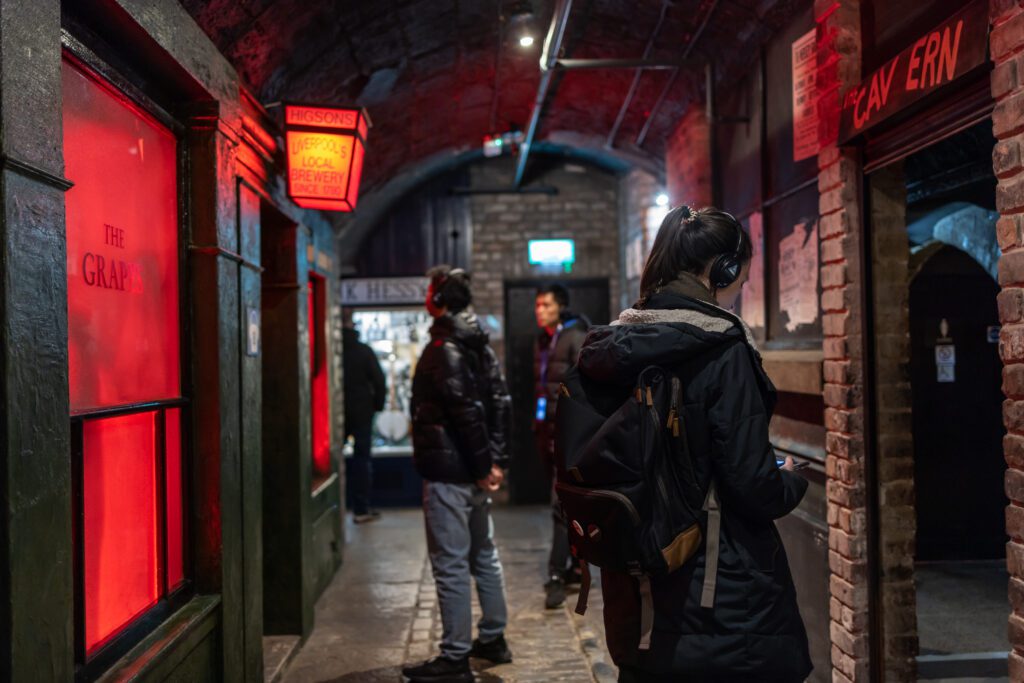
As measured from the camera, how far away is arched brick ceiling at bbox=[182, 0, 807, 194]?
4.31 metres

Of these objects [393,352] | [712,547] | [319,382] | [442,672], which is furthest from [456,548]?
[393,352]

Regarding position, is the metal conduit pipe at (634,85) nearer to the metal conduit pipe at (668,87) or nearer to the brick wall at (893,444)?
the metal conduit pipe at (668,87)

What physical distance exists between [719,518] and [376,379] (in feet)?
23.2

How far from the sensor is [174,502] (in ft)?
11.0

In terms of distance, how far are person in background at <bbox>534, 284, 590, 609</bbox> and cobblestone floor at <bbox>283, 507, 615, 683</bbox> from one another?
199 millimetres

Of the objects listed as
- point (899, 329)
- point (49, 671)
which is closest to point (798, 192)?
point (899, 329)

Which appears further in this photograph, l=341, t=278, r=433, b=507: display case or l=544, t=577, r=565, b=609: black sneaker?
l=341, t=278, r=433, b=507: display case

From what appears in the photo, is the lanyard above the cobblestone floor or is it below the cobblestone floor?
→ above

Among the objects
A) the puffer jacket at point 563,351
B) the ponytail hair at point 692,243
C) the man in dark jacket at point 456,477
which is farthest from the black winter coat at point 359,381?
the ponytail hair at point 692,243

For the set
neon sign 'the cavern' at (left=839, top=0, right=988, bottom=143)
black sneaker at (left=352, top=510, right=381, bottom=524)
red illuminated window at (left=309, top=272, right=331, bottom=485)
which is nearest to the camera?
neon sign 'the cavern' at (left=839, top=0, right=988, bottom=143)

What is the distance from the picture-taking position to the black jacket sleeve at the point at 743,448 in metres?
1.98

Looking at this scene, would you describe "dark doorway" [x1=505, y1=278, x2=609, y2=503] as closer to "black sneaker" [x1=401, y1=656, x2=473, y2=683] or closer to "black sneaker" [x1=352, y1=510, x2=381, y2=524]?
"black sneaker" [x1=352, y1=510, x2=381, y2=524]

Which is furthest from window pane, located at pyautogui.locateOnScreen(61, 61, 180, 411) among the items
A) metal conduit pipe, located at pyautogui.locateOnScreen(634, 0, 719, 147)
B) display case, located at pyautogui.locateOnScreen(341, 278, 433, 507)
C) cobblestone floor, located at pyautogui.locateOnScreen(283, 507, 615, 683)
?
display case, located at pyautogui.locateOnScreen(341, 278, 433, 507)

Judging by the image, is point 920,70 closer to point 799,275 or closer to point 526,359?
point 799,275
